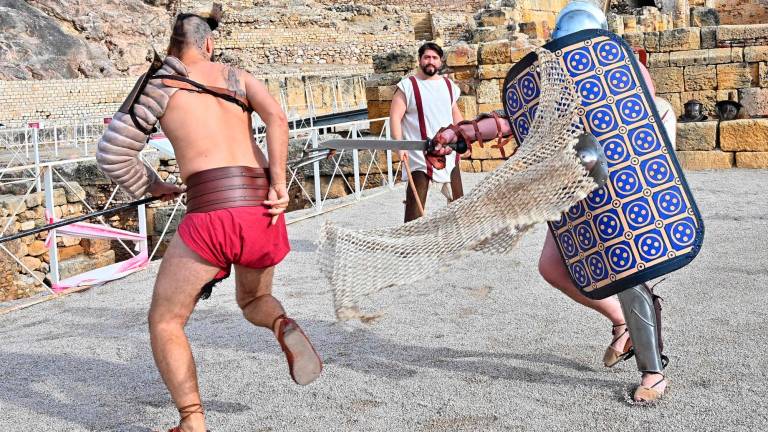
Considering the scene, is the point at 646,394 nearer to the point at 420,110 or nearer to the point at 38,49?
the point at 420,110

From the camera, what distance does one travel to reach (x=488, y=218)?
3076 mm

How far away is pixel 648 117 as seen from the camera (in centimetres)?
329

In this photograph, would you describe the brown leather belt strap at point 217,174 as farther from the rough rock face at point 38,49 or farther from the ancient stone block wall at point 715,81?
the rough rock face at point 38,49

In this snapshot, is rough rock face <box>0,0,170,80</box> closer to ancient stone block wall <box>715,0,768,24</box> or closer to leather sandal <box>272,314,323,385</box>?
ancient stone block wall <box>715,0,768,24</box>

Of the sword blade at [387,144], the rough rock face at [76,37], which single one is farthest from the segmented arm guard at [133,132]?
the rough rock face at [76,37]

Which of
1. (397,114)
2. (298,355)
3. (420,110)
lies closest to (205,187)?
(298,355)

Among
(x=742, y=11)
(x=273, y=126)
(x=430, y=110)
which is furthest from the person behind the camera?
(x=742, y=11)

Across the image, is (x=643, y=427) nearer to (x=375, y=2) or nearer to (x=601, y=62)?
(x=601, y=62)

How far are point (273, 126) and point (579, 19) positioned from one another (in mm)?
1253

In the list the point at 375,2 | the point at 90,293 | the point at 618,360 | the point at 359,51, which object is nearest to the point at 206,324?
the point at 90,293

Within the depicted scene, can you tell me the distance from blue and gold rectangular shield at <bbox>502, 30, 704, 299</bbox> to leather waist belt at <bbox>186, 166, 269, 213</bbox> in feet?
4.05

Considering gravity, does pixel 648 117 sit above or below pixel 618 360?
above

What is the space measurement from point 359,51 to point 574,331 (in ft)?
125

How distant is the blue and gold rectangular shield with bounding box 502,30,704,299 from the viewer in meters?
3.26
